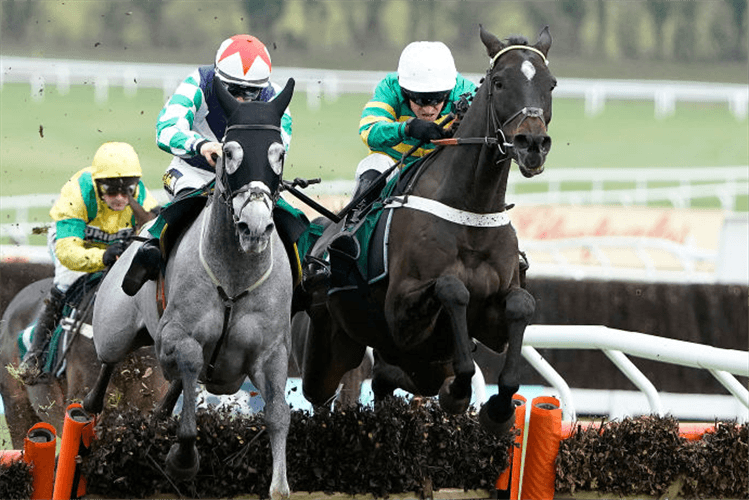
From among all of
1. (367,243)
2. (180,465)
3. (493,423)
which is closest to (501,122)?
(367,243)

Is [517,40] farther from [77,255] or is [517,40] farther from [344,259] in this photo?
[77,255]

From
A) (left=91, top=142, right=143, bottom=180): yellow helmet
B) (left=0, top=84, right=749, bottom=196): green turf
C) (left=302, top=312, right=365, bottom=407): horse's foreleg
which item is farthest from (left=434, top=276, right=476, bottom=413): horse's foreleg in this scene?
(left=0, top=84, right=749, bottom=196): green turf

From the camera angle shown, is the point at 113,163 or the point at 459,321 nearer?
the point at 459,321

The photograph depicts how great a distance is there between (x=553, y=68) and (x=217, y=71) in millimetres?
29949

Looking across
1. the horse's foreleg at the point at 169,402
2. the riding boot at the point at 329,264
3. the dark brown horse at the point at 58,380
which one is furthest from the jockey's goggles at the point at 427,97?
the dark brown horse at the point at 58,380

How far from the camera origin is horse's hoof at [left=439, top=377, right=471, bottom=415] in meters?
5.03

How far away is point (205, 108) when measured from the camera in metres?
5.52

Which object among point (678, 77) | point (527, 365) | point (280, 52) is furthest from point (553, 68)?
point (527, 365)

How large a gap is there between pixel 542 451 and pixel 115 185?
102 inches

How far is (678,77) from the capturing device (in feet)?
117

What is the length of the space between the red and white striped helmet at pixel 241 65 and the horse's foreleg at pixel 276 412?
44.4 inches

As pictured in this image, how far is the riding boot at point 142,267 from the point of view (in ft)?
17.0

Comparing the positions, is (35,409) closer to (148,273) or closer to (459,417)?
(148,273)

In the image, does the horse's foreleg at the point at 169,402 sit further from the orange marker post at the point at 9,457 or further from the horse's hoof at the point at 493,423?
the horse's hoof at the point at 493,423
